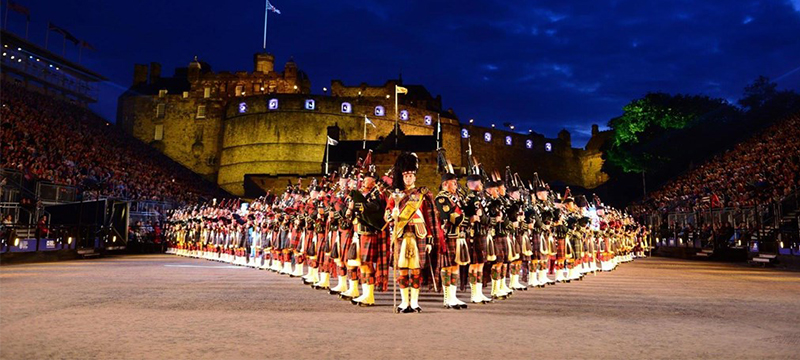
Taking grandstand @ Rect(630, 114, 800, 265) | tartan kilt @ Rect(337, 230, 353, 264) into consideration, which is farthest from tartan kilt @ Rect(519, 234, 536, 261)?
grandstand @ Rect(630, 114, 800, 265)

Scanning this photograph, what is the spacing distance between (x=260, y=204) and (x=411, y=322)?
1411cm

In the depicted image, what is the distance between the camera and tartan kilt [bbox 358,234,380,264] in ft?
30.7

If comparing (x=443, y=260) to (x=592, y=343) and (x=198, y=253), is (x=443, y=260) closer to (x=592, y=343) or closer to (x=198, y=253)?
(x=592, y=343)

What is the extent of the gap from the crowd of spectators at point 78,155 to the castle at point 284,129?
37.6ft

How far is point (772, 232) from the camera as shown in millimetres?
22688

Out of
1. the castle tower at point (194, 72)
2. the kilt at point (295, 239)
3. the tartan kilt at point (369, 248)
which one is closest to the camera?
the tartan kilt at point (369, 248)

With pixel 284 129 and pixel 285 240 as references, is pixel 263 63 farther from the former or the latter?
pixel 285 240

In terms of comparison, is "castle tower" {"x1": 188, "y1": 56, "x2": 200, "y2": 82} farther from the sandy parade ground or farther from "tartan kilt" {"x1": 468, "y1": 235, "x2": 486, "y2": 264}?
"tartan kilt" {"x1": 468, "y1": 235, "x2": 486, "y2": 264}

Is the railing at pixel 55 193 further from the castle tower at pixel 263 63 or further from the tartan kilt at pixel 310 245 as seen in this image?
the castle tower at pixel 263 63

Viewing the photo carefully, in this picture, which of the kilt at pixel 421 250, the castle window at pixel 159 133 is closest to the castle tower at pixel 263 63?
the castle window at pixel 159 133

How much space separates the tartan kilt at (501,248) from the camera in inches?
421

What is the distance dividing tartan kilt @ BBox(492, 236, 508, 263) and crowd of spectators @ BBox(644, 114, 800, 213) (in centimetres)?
1745

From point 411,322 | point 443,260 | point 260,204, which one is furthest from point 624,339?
point 260,204

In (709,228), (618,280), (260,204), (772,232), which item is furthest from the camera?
(709,228)
